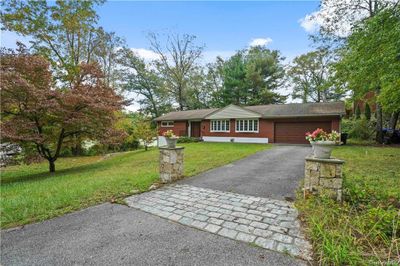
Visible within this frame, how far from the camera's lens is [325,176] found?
3.79 meters

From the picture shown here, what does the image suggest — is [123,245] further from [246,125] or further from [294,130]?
[246,125]

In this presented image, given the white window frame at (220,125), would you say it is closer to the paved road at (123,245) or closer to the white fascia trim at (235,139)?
the white fascia trim at (235,139)

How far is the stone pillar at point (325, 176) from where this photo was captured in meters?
3.68

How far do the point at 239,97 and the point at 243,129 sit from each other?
38.1 ft

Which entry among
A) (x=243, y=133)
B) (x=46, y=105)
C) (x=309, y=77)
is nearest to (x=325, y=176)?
(x=46, y=105)

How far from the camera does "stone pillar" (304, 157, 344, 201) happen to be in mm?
3676

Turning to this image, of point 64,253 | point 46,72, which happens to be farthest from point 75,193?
point 46,72

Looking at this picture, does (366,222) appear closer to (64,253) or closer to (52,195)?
(64,253)

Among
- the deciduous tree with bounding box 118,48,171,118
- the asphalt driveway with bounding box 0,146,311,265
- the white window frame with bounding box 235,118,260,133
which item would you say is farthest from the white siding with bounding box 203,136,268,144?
the asphalt driveway with bounding box 0,146,311,265

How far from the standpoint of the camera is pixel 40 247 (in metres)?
2.57

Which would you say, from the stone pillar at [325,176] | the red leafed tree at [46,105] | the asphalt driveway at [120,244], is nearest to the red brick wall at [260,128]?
the red leafed tree at [46,105]

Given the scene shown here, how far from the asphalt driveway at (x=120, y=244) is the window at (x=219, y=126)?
15.9m

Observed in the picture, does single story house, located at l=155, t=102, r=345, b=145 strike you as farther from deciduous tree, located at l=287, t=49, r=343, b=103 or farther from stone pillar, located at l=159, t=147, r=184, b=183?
stone pillar, located at l=159, t=147, r=184, b=183

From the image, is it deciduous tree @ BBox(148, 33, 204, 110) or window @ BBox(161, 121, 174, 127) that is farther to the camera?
deciduous tree @ BBox(148, 33, 204, 110)
